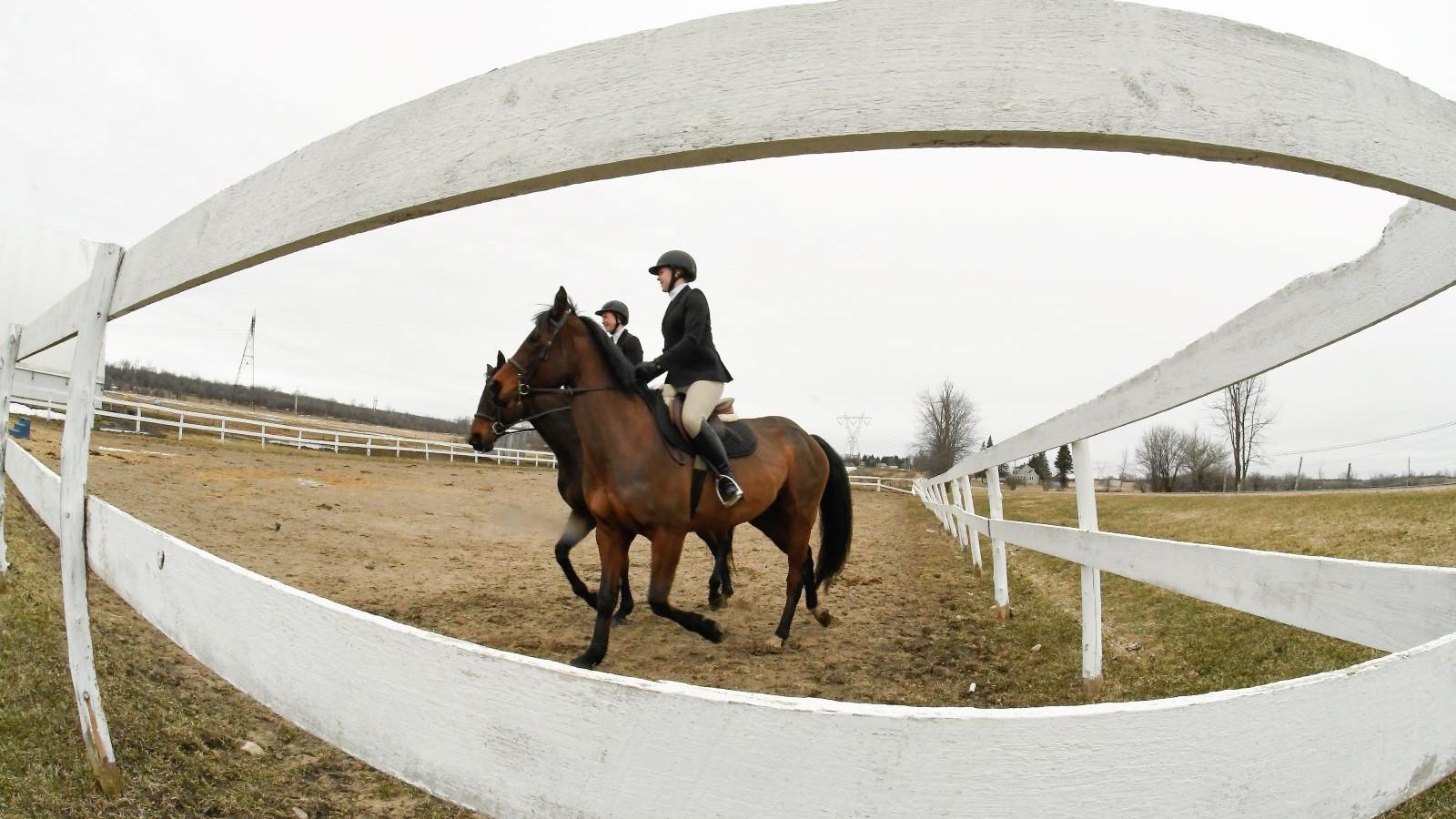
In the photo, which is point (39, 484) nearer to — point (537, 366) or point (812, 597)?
point (537, 366)

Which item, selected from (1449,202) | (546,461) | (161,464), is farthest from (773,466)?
(546,461)

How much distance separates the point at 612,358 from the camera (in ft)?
14.7

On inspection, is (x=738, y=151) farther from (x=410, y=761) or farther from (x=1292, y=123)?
(x=410, y=761)

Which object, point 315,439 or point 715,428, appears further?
point 315,439

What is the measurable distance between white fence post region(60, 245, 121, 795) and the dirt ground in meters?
2.36

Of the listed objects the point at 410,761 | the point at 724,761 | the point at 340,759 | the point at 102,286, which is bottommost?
the point at 340,759

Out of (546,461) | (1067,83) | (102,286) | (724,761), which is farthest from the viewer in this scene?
(546,461)

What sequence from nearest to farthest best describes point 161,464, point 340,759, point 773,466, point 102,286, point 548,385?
point 102,286 → point 340,759 → point 548,385 → point 773,466 → point 161,464

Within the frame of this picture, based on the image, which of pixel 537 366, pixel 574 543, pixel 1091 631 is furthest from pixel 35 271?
pixel 1091 631

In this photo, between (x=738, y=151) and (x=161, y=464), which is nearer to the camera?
(x=738, y=151)

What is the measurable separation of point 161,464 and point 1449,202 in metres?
15.0

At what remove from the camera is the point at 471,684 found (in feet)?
2.83

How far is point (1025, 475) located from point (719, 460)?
5266 cm

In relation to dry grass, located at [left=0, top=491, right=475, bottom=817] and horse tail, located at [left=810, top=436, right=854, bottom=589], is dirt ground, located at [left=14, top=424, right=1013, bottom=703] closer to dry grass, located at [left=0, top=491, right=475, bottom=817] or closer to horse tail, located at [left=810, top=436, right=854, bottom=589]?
horse tail, located at [left=810, top=436, right=854, bottom=589]
